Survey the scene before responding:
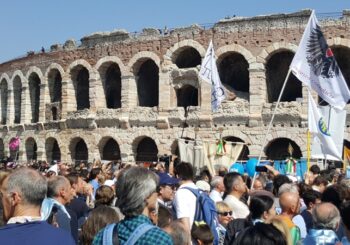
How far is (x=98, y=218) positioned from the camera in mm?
4383

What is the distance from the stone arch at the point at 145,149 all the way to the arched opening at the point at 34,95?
29.7ft

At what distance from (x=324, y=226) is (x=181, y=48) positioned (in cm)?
2043

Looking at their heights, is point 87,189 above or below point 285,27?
below

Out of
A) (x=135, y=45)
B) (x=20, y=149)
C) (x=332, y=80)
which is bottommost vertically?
(x=20, y=149)

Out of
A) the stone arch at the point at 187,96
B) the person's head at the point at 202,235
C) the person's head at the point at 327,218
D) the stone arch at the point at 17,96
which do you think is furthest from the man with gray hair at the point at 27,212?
the stone arch at the point at 17,96

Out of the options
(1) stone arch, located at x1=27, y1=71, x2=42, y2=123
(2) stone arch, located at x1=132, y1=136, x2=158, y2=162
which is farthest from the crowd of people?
(1) stone arch, located at x1=27, y1=71, x2=42, y2=123

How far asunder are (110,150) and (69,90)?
14.1ft

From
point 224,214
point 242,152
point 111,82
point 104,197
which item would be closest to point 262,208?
point 224,214

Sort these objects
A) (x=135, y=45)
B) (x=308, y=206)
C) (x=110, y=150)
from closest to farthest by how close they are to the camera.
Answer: (x=308, y=206) < (x=135, y=45) < (x=110, y=150)

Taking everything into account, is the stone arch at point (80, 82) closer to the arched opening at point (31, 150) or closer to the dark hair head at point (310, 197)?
the arched opening at point (31, 150)

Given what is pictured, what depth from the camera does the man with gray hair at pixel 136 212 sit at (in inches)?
120

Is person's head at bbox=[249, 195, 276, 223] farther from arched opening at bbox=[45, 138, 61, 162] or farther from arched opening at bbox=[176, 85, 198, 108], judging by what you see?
arched opening at bbox=[45, 138, 61, 162]

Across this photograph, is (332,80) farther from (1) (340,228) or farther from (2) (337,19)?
(2) (337,19)

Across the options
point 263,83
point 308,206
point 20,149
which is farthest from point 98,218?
point 20,149
